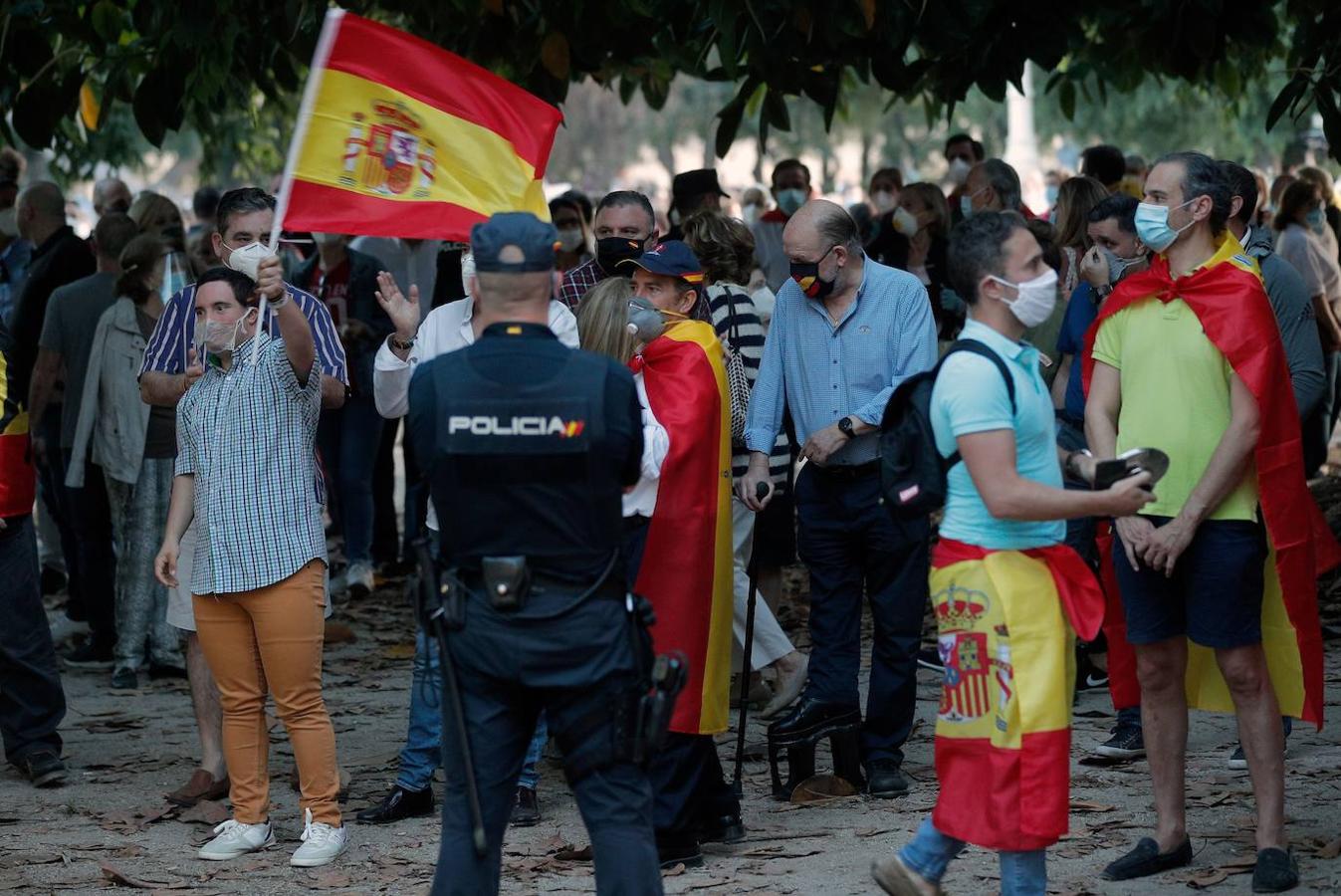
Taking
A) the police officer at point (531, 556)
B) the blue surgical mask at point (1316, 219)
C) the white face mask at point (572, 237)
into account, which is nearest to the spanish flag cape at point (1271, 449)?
the police officer at point (531, 556)

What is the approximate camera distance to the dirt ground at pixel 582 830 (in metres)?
6.18

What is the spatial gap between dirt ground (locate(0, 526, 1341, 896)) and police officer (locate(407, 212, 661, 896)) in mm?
Answer: 1468

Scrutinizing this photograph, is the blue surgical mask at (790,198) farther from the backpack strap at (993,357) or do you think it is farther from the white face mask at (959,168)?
the backpack strap at (993,357)

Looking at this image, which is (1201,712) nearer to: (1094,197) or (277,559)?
(1094,197)

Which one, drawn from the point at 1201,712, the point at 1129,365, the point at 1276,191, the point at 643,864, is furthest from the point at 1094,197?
the point at 1276,191

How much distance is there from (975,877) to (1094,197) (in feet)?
12.1

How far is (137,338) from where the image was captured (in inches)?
376

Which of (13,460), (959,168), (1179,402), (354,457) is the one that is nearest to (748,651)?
(1179,402)

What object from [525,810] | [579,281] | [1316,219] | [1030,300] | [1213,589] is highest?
[1316,219]

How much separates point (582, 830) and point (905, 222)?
483cm

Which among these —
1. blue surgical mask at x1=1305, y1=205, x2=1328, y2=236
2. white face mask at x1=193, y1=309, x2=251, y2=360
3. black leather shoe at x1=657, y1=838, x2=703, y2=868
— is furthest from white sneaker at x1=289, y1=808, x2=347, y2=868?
blue surgical mask at x1=1305, y1=205, x2=1328, y2=236

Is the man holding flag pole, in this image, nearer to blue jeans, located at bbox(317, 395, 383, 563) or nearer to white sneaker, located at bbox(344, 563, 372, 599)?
blue jeans, located at bbox(317, 395, 383, 563)

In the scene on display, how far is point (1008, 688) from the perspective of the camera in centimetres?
498

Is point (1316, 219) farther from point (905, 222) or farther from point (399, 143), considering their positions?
point (399, 143)
